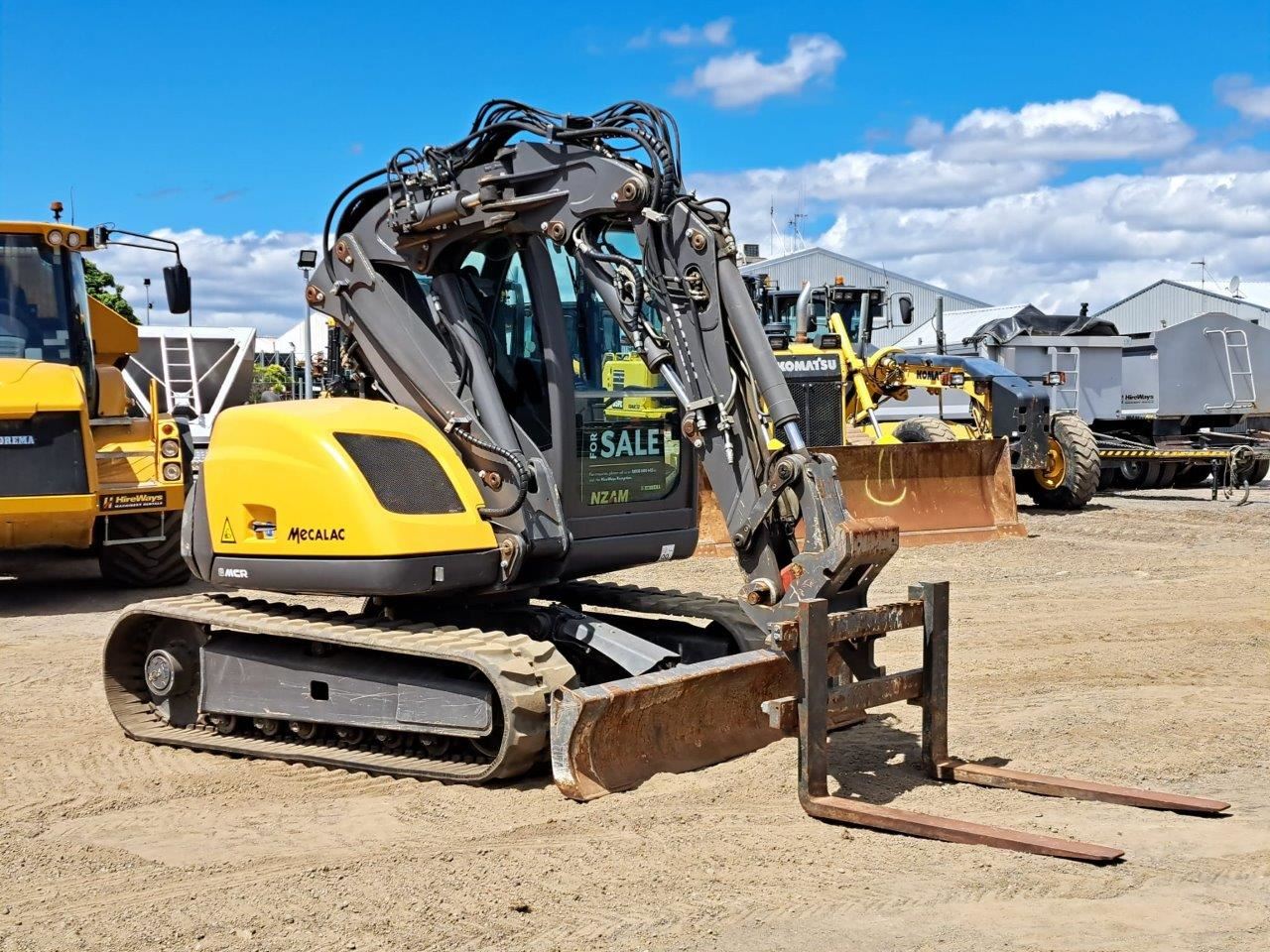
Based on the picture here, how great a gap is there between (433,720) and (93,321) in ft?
28.2

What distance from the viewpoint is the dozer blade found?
47.5 ft

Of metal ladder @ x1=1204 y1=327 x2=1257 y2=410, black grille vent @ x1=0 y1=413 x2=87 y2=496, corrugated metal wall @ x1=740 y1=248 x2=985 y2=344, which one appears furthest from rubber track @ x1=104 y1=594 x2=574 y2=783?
corrugated metal wall @ x1=740 y1=248 x2=985 y2=344

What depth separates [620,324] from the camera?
6.02 meters

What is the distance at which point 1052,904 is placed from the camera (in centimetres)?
429

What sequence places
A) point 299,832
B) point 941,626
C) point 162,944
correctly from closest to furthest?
point 162,944
point 299,832
point 941,626

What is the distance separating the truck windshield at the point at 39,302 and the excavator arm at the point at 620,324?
6127mm

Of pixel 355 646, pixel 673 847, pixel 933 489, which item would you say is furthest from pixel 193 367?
pixel 673 847

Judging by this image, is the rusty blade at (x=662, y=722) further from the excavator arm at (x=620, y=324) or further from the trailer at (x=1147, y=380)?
the trailer at (x=1147, y=380)

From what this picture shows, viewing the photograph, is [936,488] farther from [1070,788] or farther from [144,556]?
[1070,788]

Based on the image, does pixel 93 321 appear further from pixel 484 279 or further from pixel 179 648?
pixel 484 279

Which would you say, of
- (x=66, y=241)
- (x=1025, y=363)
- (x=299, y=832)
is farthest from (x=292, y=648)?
(x=1025, y=363)

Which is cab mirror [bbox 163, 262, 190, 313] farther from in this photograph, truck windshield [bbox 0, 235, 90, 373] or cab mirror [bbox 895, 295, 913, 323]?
cab mirror [bbox 895, 295, 913, 323]

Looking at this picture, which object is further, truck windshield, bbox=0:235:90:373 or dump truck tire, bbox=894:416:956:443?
dump truck tire, bbox=894:416:956:443

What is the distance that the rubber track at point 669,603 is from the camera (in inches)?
265
